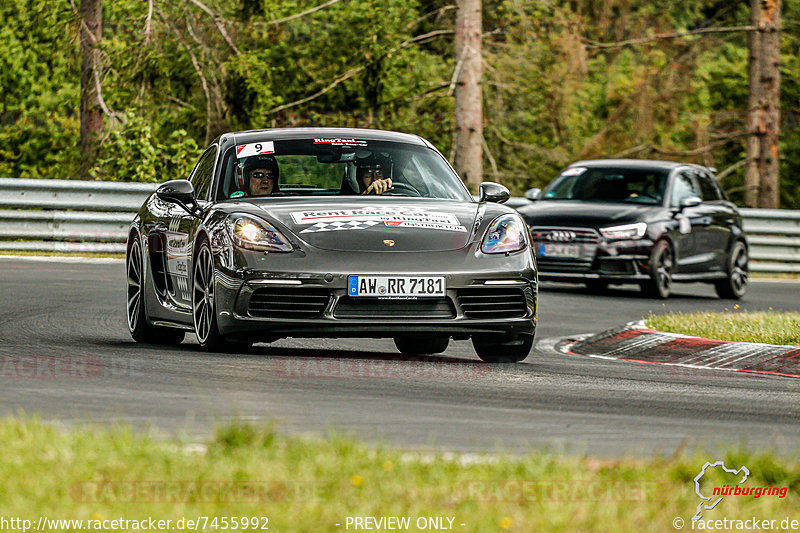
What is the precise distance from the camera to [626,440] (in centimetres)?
617

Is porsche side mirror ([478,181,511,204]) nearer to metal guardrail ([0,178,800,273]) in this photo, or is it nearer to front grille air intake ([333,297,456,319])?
front grille air intake ([333,297,456,319])

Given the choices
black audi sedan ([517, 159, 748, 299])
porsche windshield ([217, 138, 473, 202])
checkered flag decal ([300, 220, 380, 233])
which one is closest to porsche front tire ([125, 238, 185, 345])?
porsche windshield ([217, 138, 473, 202])

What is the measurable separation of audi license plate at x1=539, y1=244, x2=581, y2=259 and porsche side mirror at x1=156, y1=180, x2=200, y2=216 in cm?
921

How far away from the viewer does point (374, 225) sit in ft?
29.5

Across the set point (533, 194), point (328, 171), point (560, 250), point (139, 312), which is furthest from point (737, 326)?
point (533, 194)

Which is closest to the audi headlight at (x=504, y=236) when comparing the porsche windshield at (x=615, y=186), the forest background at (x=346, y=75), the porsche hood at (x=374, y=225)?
the porsche hood at (x=374, y=225)

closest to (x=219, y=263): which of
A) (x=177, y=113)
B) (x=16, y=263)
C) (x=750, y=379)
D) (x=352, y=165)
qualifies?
(x=352, y=165)

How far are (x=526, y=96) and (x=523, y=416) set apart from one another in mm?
30491

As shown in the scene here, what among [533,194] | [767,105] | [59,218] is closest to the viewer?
[533,194]

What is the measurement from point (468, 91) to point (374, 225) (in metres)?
16.4

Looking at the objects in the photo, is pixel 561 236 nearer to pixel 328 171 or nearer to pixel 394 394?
pixel 328 171

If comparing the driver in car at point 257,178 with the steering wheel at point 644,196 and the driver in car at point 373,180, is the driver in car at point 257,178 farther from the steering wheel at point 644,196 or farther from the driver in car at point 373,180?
the steering wheel at point 644,196

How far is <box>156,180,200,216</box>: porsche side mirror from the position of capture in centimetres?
969

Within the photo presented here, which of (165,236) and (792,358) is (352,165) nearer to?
(165,236)
